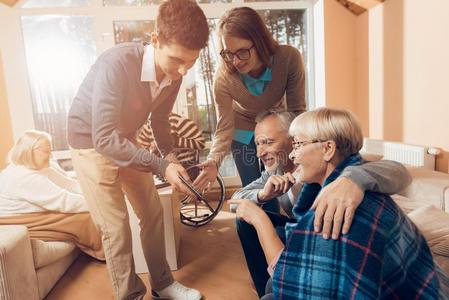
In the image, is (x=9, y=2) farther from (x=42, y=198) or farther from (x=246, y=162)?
(x=246, y=162)

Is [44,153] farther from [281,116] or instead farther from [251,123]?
[281,116]

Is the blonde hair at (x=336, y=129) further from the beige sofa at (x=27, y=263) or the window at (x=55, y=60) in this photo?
the beige sofa at (x=27, y=263)

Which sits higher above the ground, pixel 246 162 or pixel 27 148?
pixel 27 148

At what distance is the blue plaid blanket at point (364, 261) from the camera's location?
601mm

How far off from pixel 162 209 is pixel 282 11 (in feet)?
3.51

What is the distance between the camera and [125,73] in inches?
42.9

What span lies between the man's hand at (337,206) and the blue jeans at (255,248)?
0.59 meters

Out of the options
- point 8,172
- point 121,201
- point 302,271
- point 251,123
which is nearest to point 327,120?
point 302,271

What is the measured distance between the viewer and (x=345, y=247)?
613 millimetres

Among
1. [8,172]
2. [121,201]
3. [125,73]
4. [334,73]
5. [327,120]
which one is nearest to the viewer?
[327,120]

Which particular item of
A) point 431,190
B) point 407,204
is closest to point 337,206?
point 407,204

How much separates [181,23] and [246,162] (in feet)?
1.99

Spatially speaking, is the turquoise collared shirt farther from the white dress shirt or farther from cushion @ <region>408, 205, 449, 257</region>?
cushion @ <region>408, 205, 449, 257</region>

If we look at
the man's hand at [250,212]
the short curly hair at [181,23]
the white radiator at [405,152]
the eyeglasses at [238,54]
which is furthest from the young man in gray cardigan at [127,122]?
the white radiator at [405,152]
